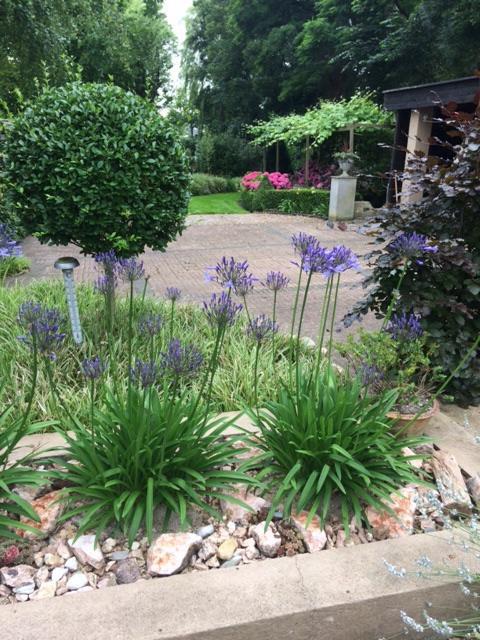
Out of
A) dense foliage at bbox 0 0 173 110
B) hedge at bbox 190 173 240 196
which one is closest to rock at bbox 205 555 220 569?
dense foliage at bbox 0 0 173 110

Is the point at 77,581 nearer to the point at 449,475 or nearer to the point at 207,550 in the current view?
the point at 207,550

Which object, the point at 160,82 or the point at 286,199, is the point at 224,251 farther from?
the point at 160,82

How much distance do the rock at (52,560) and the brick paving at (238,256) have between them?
9.62 ft

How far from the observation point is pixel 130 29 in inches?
871

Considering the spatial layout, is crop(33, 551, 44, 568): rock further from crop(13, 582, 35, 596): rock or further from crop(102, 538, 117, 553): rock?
crop(102, 538, 117, 553): rock

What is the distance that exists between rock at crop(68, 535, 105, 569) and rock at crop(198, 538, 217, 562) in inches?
14.6

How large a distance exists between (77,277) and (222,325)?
5.97 meters

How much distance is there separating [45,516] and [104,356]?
1.56 metres

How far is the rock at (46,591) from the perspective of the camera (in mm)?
1814

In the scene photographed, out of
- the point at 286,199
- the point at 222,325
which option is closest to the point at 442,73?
the point at 286,199

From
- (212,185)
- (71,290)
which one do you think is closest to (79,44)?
(212,185)

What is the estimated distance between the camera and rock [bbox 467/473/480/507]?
8.02ft

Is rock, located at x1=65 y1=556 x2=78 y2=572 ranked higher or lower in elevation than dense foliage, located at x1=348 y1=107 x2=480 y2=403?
lower

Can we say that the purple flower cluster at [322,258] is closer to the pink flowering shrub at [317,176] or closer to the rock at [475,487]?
the rock at [475,487]
